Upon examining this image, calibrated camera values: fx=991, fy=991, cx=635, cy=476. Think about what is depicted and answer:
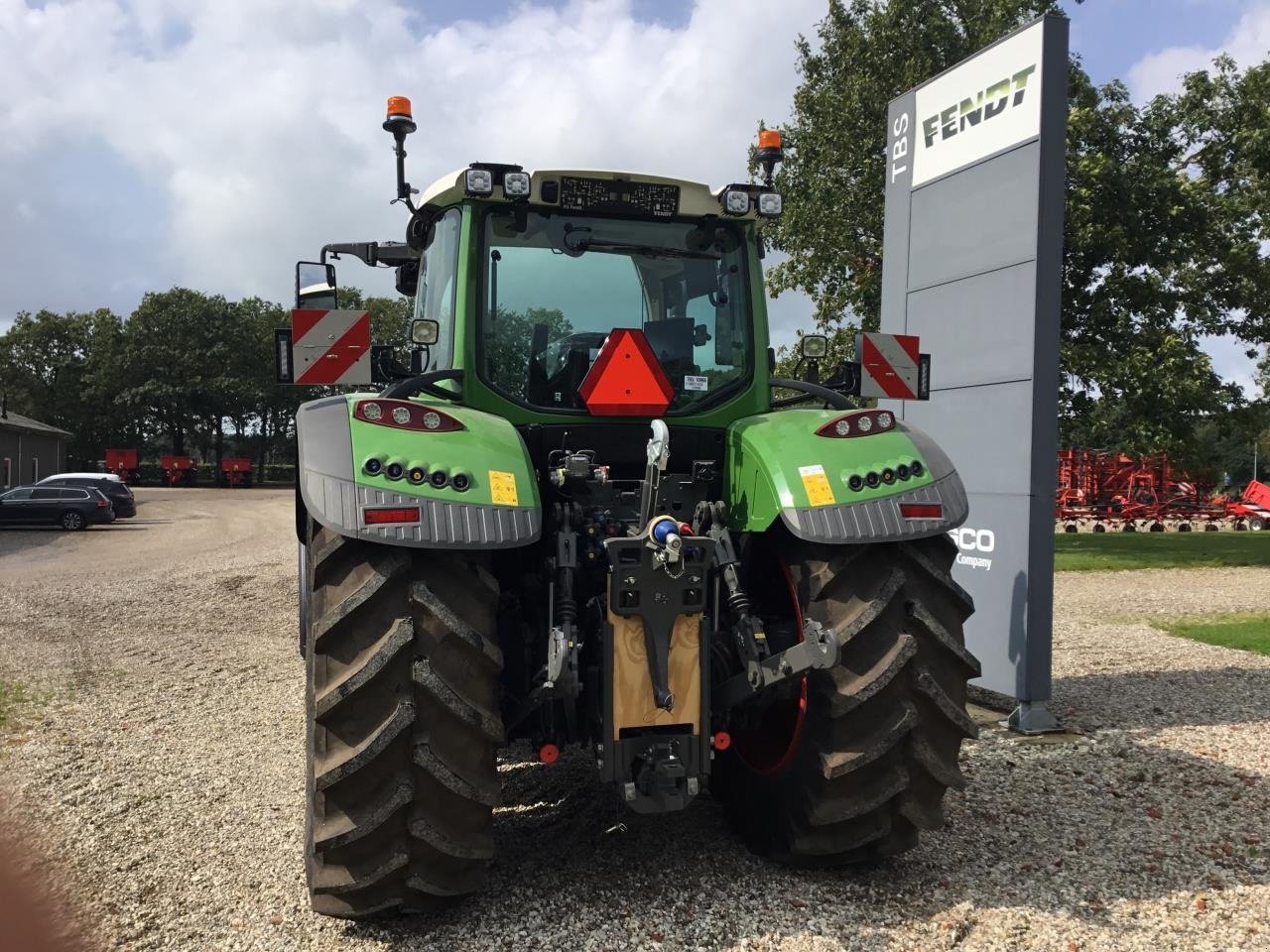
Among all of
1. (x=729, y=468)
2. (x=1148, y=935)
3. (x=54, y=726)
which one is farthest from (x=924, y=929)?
(x=54, y=726)

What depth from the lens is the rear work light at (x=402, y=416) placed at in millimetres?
3496

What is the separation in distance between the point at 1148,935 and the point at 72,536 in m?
26.0

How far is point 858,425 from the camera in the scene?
397 centimetres

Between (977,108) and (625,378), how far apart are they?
13.3ft

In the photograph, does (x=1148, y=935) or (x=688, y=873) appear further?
(x=688, y=873)

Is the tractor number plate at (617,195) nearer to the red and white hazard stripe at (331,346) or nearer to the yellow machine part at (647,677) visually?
the red and white hazard stripe at (331,346)

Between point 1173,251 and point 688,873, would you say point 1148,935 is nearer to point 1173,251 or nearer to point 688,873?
point 688,873

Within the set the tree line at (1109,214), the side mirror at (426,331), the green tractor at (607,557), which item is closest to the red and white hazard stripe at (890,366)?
the green tractor at (607,557)

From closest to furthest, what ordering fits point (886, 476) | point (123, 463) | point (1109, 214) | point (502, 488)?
1. point (502, 488)
2. point (886, 476)
3. point (1109, 214)
4. point (123, 463)

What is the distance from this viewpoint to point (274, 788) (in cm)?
496

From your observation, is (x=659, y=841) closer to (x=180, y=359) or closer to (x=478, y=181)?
(x=478, y=181)

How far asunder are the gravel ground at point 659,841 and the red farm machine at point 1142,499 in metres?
23.0

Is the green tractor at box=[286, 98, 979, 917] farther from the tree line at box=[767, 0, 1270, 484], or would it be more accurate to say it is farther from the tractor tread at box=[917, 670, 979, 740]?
the tree line at box=[767, 0, 1270, 484]

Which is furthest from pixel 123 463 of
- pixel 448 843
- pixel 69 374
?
pixel 448 843
